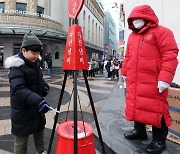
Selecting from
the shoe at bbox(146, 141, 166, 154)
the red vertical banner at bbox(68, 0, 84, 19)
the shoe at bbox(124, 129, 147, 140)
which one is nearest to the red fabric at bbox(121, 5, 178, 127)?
the shoe at bbox(146, 141, 166, 154)

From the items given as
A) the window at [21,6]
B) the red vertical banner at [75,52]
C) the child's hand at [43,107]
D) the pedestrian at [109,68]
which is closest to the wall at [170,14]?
the red vertical banner at [75,52]

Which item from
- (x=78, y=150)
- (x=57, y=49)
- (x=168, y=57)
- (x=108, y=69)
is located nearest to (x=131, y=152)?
(x=78, y=150)

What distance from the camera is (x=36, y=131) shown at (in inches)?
110

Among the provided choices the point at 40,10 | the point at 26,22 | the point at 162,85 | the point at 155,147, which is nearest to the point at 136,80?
the point at 162,85

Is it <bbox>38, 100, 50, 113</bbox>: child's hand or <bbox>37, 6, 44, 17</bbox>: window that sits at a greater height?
<bbox>37, 6, 44, 17</bbox>: window

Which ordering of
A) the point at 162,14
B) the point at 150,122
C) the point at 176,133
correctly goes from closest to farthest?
the point at 150,122 → the point at 176,133 → the point at 162,14

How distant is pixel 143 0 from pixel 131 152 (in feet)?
16.0

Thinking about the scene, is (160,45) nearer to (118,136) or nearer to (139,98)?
(139,98)

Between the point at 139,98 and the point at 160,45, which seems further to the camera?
the point at 139,98

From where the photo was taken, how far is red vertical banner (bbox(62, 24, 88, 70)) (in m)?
2.45

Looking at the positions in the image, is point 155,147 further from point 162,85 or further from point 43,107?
point 43,107

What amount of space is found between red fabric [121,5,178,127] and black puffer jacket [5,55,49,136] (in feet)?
4.24

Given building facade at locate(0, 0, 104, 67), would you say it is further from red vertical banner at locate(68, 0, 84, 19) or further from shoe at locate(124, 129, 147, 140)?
red vertical banner at locate(68, 0, 84, 19)

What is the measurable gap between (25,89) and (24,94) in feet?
0.21
